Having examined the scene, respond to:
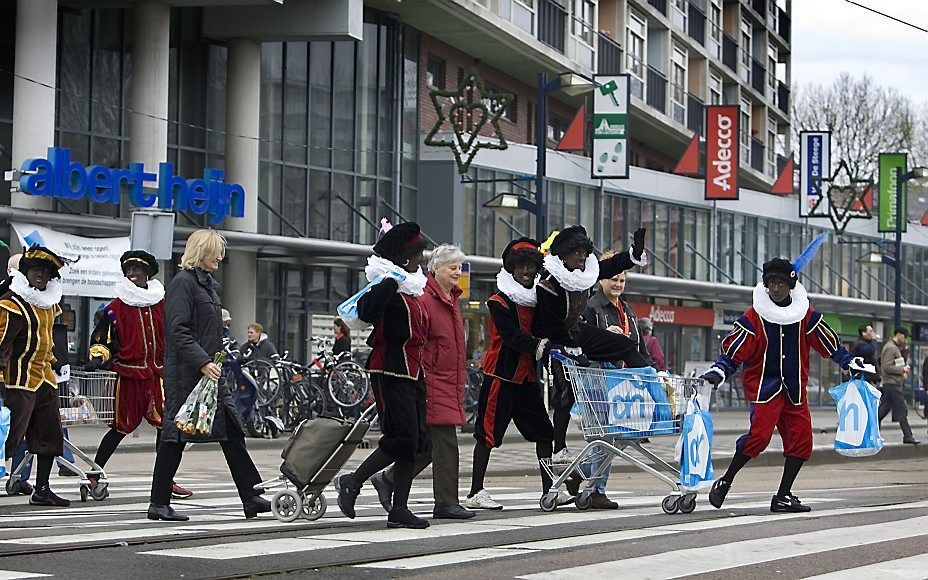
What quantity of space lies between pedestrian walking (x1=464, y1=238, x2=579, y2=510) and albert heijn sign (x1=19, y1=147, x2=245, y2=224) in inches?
649

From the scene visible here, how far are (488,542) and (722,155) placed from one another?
37667 mm

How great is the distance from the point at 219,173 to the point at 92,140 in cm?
239

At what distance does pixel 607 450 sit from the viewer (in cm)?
1127

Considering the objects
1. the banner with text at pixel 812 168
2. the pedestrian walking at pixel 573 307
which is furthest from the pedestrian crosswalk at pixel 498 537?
the banner with text at pixel 812 168

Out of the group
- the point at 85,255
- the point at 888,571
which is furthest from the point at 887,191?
the point at 888,571

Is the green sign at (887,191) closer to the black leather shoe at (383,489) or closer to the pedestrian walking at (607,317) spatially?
the pedestrian walking at (607,317)

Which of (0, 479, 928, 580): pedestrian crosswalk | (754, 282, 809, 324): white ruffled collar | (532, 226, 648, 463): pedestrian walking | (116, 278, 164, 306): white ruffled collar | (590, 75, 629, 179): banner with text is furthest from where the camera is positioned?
(590, 75, 629, 179): banner with text

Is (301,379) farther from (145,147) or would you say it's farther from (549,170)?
(549,170)

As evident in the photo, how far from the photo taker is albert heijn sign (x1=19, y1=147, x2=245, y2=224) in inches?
1043

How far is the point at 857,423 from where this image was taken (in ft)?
38.1

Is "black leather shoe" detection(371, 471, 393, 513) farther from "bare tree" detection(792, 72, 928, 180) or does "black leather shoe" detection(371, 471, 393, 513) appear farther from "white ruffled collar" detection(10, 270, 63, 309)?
"bare tree" detection(792, 72, 928, 180)

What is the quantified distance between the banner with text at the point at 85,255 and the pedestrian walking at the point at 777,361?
15.4 m

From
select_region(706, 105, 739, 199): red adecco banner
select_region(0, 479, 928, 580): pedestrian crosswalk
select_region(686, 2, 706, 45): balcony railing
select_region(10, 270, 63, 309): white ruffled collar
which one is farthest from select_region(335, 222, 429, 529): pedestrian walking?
select_region(686, 2, 706, 45): balcony railing

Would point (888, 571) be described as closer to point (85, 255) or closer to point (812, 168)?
point (85, 255)
